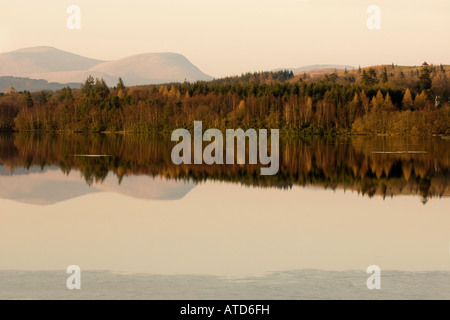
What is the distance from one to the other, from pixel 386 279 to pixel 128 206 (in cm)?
1258

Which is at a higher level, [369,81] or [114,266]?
[369,81]

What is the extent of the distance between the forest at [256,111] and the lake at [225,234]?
7722 centimetres

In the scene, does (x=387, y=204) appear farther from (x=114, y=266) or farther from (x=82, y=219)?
(x=114, y=266)

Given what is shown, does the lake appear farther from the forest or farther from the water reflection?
the forest

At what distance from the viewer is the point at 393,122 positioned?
349 ft

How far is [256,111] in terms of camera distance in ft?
423

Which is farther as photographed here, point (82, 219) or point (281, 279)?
point (82, 219)

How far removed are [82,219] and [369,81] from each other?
474 feet

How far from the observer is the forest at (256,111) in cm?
10950

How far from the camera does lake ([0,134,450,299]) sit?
40.9ft

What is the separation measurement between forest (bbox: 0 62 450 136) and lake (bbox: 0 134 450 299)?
77215mm

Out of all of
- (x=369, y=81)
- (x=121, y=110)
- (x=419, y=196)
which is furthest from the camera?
(x=369, y=81)
